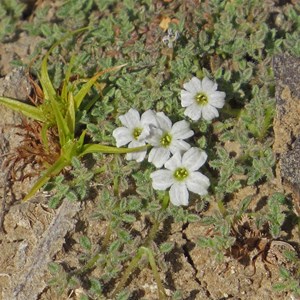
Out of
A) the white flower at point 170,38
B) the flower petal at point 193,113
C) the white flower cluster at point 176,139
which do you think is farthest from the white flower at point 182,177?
the white flower at point 170,38

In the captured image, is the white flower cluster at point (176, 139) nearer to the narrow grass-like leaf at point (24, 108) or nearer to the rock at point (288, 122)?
the rock at point (288, 122)

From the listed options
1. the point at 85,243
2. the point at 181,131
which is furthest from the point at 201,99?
the point at 85,243

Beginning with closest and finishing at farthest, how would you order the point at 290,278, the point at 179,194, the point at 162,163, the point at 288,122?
1. the point at 290,278
2. the point at 179,194
3. the point at 162,163
4. the point at 288,122

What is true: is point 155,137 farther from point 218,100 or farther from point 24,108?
point 24,108

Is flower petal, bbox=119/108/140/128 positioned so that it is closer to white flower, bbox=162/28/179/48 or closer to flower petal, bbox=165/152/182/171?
flower petal, bbox=165/152/182/171

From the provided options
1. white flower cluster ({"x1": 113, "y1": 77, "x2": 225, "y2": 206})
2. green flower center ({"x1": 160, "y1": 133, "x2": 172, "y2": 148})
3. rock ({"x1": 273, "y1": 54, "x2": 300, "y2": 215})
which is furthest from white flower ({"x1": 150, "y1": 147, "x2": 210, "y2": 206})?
rock ({"x1": 273, "y1": 54, "x2": 300, "y2": 215})

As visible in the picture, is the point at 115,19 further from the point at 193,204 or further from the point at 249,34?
A: the point at 193,204
